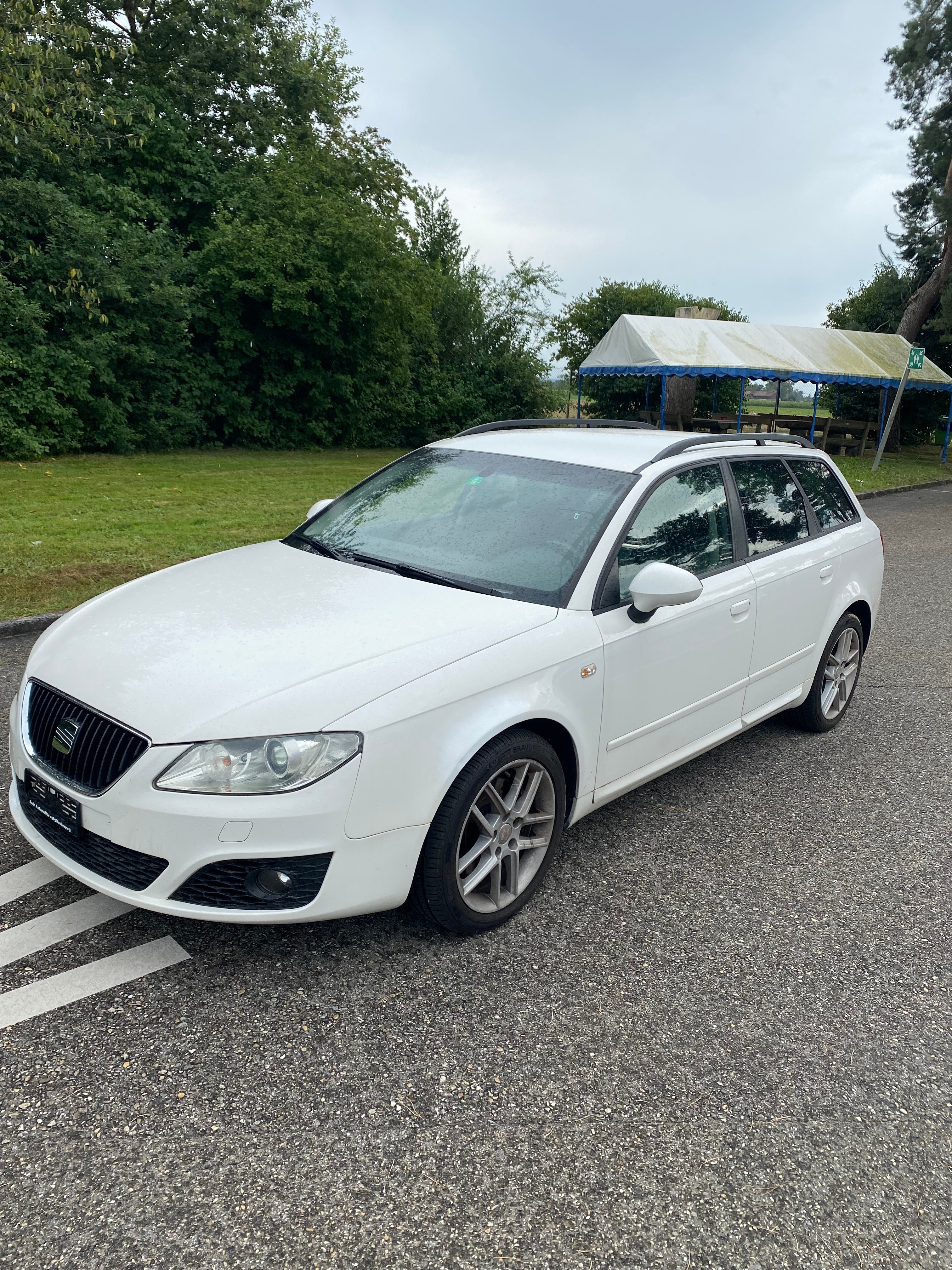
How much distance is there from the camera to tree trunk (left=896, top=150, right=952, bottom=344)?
87.2 ft

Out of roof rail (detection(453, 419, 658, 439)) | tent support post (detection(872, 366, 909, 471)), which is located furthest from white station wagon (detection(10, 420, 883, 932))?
tent support post (detection(872, 366, 909, 471))

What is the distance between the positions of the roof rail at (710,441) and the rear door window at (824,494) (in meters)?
0.12

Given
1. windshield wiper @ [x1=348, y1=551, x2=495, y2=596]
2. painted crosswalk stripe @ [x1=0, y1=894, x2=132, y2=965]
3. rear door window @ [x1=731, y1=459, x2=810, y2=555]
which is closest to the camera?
painted crosswalk stripe @ [x1=0, y1=894, x2=132, y2=965]

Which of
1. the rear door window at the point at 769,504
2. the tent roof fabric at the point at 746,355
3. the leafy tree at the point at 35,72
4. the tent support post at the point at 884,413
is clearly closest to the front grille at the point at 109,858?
the rear door window at the point at 769,504

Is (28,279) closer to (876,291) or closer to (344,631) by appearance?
(344,631)

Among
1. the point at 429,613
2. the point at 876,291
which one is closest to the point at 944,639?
the point at 429,613

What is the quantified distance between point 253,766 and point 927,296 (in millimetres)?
29939

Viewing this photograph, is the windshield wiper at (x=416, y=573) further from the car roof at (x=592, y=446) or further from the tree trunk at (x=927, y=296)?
the tree trunk at (x=927, y=296)

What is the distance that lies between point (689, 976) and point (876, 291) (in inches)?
1239

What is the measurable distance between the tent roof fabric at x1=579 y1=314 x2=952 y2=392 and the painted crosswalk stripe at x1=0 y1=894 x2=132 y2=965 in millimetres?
18307

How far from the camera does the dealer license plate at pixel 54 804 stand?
281 cm

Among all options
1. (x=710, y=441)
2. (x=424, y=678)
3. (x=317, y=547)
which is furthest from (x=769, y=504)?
(x=424, y=678)

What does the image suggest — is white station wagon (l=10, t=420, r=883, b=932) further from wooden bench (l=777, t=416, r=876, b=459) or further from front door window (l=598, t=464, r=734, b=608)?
wooden bench (l=777, t=416, r=876, b=459)

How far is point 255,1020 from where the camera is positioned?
106 inches
